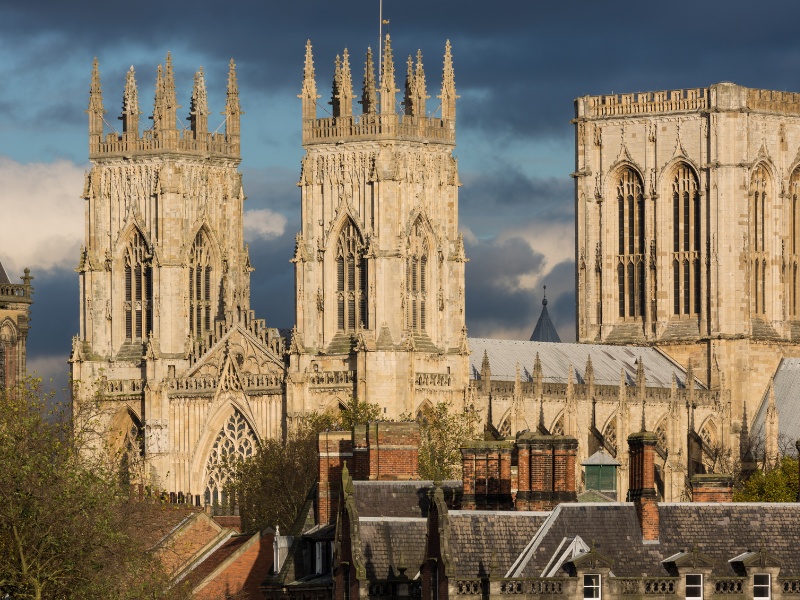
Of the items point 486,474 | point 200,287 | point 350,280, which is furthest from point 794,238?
point 486,474

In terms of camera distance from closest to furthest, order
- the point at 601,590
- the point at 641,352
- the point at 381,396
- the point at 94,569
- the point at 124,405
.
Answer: the point at 601,590, the point at 94,569, the point at 381,396, the point at 124,405, the point at 641,352

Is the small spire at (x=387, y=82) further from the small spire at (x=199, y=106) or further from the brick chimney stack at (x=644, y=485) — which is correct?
the brick chimney stack at (x=644, y=485)

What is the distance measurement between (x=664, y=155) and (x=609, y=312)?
7.99m

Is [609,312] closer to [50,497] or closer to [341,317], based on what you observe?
[341,317]

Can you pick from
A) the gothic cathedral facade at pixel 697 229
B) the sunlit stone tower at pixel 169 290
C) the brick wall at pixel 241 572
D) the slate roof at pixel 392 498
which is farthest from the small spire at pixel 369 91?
the slate roof at pixel 392 498

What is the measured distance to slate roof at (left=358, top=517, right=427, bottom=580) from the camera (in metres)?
61.1

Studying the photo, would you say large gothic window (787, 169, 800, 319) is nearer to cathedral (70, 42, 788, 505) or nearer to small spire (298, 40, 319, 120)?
cathedral (70, 42, 788, 505)

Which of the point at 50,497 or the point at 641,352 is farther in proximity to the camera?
the point at 641,352

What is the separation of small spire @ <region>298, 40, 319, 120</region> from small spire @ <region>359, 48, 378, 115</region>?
2.12 metres

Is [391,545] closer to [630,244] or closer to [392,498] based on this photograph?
[392,498]

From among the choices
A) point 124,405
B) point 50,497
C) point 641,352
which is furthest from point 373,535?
point 641,352

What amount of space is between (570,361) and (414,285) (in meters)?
14.2

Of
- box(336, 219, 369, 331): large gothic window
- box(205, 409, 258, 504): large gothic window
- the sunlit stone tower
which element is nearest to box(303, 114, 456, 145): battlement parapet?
box(336, 219, 369, 331): large gothic window

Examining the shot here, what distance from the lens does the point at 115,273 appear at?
427 ft
